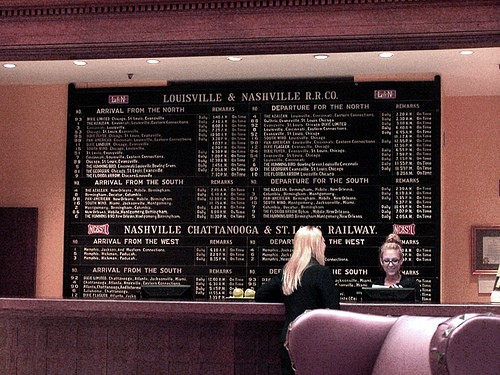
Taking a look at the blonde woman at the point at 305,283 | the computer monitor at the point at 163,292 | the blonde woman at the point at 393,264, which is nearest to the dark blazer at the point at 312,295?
the blonde woman at the point at 305,283

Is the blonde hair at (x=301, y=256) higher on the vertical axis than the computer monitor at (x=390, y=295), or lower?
higher

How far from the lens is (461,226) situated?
7914 mm

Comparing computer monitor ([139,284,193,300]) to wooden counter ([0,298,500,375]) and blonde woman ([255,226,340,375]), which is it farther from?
blonde woman ([255,226,340,375])

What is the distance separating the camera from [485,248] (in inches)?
308

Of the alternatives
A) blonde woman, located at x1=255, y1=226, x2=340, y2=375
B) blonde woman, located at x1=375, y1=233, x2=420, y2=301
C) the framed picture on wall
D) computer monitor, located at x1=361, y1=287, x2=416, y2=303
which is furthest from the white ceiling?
blonde woman, located at x1=255, y1=226, x2=340, y2=375


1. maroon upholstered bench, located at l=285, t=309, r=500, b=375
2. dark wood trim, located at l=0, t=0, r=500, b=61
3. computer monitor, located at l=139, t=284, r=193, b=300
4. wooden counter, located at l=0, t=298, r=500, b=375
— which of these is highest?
dark wood trim, located at l=0, t=0, r=500, b=61

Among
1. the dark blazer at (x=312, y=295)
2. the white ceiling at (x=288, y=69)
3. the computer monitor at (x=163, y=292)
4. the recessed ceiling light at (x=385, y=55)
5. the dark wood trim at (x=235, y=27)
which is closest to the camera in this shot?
the dark blazer at (x=312, y=295)

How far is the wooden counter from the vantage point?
203 inches

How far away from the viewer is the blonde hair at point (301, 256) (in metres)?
4.93

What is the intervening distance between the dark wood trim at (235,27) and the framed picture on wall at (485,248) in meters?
2.83

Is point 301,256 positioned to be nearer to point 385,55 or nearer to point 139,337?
point 139,337

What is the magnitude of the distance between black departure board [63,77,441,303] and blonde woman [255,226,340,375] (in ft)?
7.46

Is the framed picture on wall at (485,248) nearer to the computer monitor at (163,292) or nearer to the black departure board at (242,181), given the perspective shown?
the black departure board at (242,181)

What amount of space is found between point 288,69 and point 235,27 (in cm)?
187
